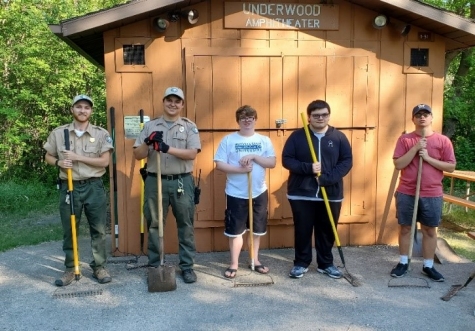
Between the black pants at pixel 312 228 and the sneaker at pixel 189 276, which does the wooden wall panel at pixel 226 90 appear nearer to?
the black pants at pixel 312 228

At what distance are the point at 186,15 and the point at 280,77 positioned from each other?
124cm

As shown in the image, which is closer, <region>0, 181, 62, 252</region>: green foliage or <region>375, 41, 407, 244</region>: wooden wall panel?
<region>375, 41, 407, 244</region>: wooden wall panel

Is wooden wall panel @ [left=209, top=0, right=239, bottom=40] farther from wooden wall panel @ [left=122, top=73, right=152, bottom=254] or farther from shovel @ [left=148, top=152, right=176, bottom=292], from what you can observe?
shovel @ [left=148, top=152, right=176, bottom=292]

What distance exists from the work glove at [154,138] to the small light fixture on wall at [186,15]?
1.58 meters

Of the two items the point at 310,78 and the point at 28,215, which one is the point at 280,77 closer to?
the point at 310,78

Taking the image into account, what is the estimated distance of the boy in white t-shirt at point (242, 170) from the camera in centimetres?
425

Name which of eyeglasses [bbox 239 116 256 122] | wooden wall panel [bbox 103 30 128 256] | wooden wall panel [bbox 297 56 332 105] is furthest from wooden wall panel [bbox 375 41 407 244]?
wooden wall panel [bbox 103 30 128 256]

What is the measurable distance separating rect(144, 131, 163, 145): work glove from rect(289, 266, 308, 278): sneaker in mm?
1843

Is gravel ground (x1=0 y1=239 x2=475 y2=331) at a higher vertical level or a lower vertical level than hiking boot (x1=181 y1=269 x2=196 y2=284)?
lower

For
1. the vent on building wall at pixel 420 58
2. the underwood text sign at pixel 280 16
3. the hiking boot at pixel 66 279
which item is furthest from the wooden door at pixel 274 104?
the hiking boot at pixel 66 279

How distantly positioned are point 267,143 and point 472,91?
29.9 ft

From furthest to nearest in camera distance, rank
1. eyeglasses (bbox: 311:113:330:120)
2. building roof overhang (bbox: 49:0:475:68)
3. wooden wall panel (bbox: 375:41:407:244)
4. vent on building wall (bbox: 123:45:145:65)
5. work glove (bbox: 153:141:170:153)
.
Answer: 1. wooden wall panel (bbox: 375:41:407:244)
2. vent on building wall (bbox: 123:45:145:65)
3. building roof overhang (bbox: 49:0:475:68)
4. eyeglasses (bbox: 311:113:330:120)
5. work glove (bbox: 153:141:170:153)

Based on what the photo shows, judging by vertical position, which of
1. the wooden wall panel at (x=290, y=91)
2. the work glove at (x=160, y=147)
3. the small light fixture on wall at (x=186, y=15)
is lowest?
the work glove at (x=160, y=147)

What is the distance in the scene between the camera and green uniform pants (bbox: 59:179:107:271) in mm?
4176
